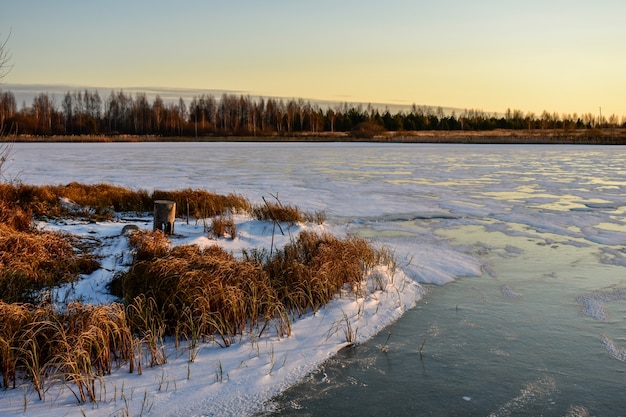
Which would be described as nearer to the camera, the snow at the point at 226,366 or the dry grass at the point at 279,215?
the snow at the point at 226,366

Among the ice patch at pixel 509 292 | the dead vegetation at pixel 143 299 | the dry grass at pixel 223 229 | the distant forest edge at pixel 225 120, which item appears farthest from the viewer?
the distant forest edge at pixel 225 120

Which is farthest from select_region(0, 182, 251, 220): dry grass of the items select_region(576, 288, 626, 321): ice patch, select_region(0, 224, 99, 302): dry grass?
select_region(576, 288, 626, 321): ice patch

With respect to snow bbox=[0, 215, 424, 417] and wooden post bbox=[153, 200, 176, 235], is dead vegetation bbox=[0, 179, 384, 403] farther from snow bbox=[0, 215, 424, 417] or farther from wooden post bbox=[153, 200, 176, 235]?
wooden post bbox=[153, 200, 176, 235]

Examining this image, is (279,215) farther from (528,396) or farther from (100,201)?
(528,396)

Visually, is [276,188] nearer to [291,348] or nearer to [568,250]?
[568,250]

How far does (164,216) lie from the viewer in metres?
8.73

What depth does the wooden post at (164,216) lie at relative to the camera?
8.62m

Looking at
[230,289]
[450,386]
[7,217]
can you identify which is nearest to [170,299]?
[230,289]

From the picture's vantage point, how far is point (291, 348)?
17.0 ft

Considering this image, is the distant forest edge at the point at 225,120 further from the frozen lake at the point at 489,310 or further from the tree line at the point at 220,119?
the frozen lake at the point at 489,310

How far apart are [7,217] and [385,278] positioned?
5.54 m

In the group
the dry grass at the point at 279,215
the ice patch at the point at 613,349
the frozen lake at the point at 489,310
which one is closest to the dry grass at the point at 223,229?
the dry grass at the point at 279,215

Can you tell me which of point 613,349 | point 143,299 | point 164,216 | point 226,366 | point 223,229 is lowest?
point 226,366

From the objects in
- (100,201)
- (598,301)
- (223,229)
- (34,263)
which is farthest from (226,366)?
(100,201)
